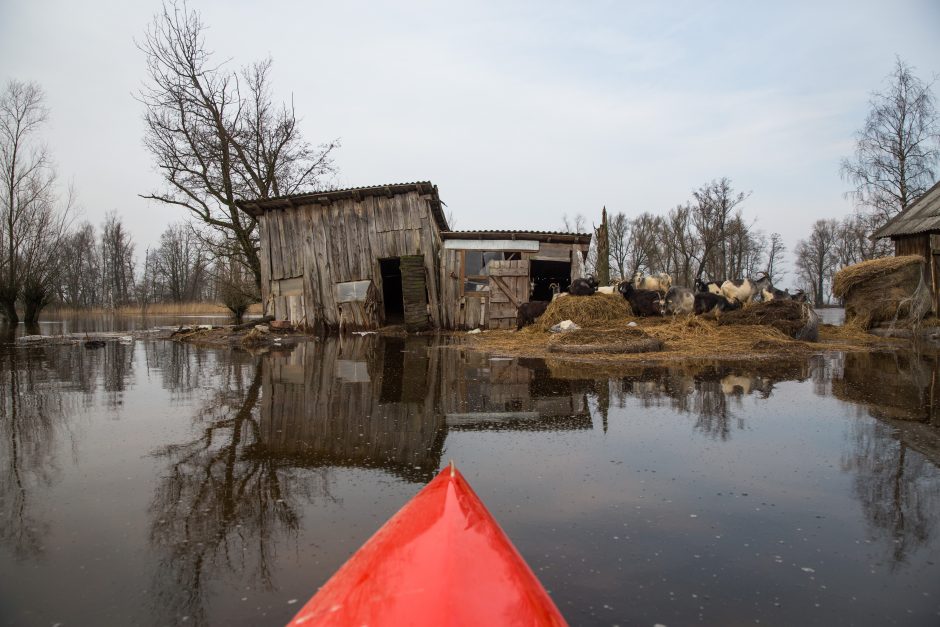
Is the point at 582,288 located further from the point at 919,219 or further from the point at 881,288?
the point at 919,219

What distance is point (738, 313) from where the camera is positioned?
13500 mm

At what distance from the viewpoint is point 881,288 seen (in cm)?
1565

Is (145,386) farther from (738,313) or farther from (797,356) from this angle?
(738,313)

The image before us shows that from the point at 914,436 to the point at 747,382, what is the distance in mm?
2693

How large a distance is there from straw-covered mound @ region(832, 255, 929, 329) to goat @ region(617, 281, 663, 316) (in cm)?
631

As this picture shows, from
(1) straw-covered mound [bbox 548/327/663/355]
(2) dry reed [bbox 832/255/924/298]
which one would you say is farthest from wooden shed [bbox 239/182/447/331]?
(2) dry reed [bbox 832/255/924/298]

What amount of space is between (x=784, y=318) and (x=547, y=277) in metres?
11.1

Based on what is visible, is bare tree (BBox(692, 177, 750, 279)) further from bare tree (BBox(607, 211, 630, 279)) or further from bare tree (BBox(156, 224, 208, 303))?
bare tree (BBox(156, 224, 208, 303))

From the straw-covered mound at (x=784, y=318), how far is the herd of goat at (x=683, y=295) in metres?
0.81

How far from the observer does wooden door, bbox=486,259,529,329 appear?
18766 millimetres

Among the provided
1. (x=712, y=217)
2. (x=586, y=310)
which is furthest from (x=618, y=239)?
(x=586, y=310)

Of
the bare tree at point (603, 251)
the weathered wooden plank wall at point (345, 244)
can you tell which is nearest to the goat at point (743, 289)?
the weathered wooden plank wall at point (345, 244)

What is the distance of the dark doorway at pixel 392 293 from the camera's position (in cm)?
2173

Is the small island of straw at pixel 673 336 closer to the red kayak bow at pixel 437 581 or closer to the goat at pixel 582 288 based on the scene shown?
the goat at pixel 582 288
